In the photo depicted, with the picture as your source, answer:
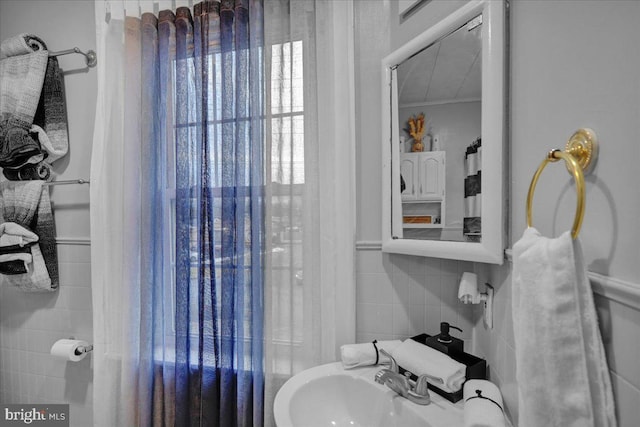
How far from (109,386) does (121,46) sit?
1400 mm

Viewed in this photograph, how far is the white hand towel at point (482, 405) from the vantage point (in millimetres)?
648

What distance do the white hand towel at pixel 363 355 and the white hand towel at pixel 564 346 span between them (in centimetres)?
61

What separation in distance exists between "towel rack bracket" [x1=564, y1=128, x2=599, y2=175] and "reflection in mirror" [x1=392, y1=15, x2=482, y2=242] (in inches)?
13.3

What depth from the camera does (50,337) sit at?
1466 mm

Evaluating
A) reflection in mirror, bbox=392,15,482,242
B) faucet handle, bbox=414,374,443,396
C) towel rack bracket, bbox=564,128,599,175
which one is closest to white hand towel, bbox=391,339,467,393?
faucet handle, bbox=414,374,443,396

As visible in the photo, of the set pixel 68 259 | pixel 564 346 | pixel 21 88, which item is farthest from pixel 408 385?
pixel 21 88

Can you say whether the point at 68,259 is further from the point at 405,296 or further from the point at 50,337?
the point at 405,296

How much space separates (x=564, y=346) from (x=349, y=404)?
74 cm

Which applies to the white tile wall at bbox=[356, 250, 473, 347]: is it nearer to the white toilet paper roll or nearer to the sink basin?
the sink basin

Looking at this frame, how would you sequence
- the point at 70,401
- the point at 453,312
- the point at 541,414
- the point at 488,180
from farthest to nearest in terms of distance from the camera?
the point at 70,401
the point at 453,312
the point at 488,180
the point at 541,414

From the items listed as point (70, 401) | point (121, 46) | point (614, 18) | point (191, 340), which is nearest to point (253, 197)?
point (191, 340)

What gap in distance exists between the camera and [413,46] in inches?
39.1

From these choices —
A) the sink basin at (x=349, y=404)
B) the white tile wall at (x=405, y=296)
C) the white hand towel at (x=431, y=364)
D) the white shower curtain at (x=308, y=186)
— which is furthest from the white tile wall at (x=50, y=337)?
the white hand towel at (x=431, y=364)

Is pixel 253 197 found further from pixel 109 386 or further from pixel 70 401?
pixel 70 401
